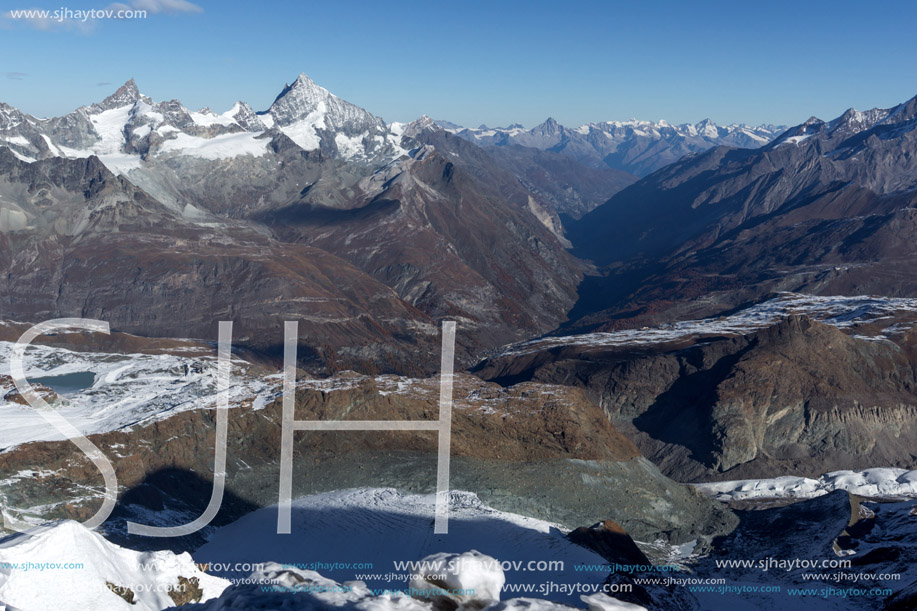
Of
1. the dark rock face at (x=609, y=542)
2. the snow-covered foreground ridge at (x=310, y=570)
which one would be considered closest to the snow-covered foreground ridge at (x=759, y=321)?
the dark rock face at (x=609, y=542)

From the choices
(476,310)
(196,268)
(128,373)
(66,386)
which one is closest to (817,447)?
(128,373)

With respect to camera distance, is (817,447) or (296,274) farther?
(296,274)

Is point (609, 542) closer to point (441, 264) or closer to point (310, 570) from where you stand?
point (310, 570)

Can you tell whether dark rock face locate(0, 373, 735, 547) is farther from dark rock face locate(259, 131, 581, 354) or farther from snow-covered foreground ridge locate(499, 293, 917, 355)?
dark rock face locate(259, 131, 581, 354)

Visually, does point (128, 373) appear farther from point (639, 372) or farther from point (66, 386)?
point (639, 372)

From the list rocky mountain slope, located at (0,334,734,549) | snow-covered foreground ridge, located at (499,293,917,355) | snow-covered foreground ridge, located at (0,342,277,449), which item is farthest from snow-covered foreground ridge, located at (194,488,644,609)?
snow-covered foreground ridge, located at (499,293,917,355)

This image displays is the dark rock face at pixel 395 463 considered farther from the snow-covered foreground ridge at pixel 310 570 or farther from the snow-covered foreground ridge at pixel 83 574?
the snow-covered foreground ridge at pixel 83 574
